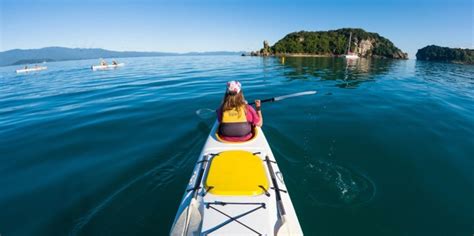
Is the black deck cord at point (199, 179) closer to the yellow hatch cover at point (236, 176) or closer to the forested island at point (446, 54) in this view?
the yellow hatch cover at point (236, 176)

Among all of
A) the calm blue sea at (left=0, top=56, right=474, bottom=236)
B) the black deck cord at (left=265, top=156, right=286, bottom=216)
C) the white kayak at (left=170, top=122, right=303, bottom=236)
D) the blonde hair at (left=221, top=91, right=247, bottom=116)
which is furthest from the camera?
the blonde hair at (left=221, top=91, right=247, bottom=116)

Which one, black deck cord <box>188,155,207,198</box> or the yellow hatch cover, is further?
black deck cord <box>188,155,207,198</box>

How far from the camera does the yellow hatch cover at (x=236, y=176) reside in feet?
11.7

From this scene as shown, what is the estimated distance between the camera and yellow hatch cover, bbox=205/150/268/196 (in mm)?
3559

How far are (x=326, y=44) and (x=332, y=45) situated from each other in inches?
186

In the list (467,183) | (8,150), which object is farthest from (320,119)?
(8,150)

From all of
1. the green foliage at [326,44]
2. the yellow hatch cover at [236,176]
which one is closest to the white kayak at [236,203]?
the yellow hatch cover at [236,176]

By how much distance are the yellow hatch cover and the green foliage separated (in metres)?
123

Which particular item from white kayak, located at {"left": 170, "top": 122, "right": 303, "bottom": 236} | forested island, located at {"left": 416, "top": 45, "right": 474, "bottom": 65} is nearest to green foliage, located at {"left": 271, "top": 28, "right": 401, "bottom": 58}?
forested island, located at {"left": 416, "top": 45, "right": 474, "bottom": 65}

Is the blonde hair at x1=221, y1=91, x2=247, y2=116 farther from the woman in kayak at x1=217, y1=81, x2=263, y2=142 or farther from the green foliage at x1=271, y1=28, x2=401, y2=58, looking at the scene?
the green foliage at x1=271, y1=28, x2=401, y2=58

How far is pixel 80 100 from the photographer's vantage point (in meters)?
15.2

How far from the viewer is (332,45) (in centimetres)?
12725

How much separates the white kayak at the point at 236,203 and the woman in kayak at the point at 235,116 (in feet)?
3.94

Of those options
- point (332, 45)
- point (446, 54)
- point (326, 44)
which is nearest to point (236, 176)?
point (326, 44)
